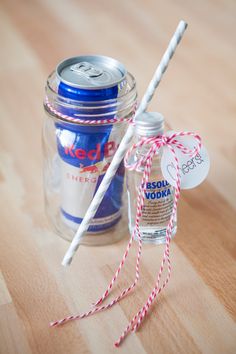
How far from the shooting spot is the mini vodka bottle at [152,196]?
0.59 meters

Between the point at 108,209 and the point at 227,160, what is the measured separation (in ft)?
0.74

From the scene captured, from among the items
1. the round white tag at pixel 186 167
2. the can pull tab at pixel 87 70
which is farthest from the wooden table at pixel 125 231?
the can pull tab at pixel 87 70

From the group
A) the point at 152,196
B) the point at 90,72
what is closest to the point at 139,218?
the point at 152,196

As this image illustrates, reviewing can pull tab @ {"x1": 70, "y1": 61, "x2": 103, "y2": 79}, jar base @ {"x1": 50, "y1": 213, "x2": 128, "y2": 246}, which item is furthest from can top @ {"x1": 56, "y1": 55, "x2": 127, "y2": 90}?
jar base @ {"x1": 50, "y1": 213, "x2": 128, "y2": 246}

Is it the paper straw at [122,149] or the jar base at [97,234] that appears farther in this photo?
the jar base at [97,234]

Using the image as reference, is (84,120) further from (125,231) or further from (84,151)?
(125,231)

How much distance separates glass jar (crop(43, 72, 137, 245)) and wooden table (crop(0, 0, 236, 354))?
0.03m

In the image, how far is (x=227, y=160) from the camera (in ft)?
2.63

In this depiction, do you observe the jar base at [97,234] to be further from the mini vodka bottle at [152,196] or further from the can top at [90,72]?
the can top at [90,72]

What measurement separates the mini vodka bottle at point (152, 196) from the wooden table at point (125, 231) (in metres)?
0.02

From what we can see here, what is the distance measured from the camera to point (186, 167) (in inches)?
23.7

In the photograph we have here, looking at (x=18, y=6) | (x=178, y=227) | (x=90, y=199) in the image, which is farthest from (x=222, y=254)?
A: (x=18, y=6)

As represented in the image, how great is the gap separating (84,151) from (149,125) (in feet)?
0.28

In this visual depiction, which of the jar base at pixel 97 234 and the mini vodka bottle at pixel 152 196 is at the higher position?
the mini vodka bottle at pixel 152 196
